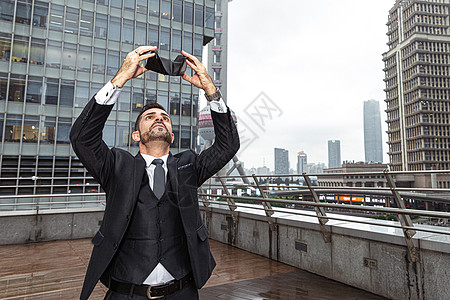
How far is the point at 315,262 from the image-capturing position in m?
5.14

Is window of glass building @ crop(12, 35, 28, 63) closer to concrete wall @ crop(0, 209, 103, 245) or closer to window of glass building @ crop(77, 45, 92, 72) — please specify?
window of glass building @ crop(77, 45, 92, 72)

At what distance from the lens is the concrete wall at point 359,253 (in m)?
3.57

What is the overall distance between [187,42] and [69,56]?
11587 millimetres

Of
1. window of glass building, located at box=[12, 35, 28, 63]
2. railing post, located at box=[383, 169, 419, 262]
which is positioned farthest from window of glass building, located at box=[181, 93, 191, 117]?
railing post, located at box=[383, 169, 419, 262]

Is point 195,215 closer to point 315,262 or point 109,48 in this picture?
point 315,262

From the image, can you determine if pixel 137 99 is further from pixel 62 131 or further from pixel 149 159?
pixel 149 159

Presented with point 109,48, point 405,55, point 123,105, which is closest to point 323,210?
point 123,105

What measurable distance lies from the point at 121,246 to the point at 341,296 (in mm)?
3918

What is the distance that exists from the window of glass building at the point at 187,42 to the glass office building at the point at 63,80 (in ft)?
4.17

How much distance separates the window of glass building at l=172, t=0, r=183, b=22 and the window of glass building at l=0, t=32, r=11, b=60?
14.8 meters

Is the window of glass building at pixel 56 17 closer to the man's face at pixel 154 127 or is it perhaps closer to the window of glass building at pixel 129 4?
the window of glass building at pixel 129 4

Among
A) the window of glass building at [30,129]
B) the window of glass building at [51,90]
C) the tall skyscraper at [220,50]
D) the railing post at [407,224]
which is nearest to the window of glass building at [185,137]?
the window of glass building at [51,90]

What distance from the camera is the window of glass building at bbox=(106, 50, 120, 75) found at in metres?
24.5

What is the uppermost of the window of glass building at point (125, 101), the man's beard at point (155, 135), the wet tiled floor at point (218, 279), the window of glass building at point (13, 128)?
the window of glass building at point (125, 101)
